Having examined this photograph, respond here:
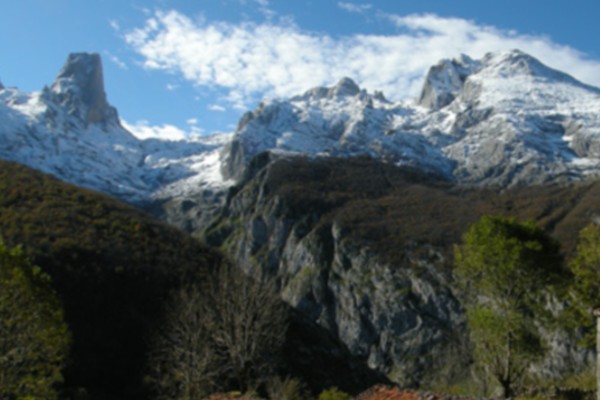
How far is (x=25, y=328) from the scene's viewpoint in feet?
90.0

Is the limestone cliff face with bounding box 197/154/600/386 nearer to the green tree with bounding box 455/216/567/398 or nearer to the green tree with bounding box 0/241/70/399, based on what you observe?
the green tree with bounding box 455/216/567/398

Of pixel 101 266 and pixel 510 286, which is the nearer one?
pixel 510 286

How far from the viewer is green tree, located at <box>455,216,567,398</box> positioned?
30.5 meters

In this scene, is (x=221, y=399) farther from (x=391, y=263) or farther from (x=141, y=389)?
(x=391, y=263)

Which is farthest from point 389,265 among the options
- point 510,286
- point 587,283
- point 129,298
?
point 587,283

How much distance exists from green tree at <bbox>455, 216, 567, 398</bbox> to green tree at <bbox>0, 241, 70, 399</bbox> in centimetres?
2106

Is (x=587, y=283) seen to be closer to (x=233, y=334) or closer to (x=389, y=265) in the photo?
(x=233, y=334)

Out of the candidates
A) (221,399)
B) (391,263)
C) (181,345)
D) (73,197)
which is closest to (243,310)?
(181,345)

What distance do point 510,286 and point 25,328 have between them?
2366cm

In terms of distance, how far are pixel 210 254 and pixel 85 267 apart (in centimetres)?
1873

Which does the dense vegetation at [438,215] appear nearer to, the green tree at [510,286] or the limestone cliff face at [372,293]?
the limestone cliff face at [372,293]

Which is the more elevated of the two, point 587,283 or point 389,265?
point 389,265

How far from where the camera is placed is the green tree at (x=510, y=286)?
30500 mm

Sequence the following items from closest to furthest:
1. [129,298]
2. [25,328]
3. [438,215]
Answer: [25,328], [129,298], [438,215]
